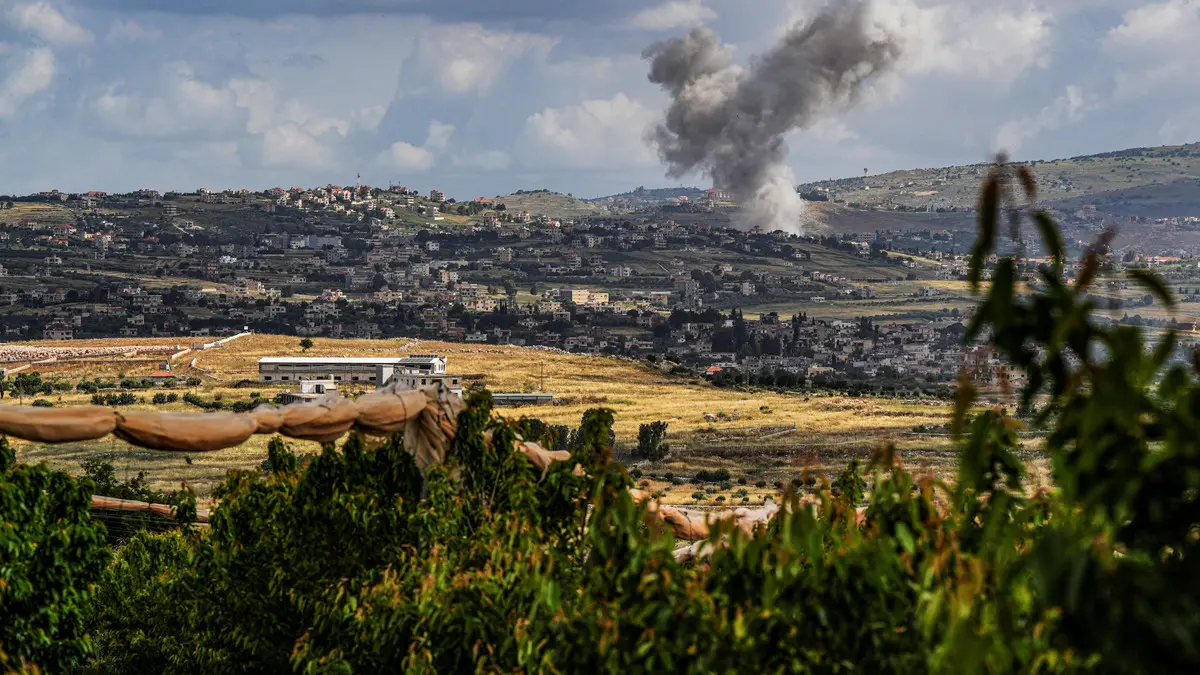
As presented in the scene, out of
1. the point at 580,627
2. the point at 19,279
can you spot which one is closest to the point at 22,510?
the point at 580,627

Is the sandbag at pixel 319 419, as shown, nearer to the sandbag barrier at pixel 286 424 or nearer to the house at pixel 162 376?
the sandbag barrier at pixel 286 424

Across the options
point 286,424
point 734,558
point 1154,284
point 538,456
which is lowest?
point 538,456

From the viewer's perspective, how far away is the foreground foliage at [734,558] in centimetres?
297

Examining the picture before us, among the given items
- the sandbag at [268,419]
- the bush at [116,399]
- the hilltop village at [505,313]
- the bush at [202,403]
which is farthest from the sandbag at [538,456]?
the hilltop village at [505,313]

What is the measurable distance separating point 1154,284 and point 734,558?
207cm

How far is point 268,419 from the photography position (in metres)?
6.69

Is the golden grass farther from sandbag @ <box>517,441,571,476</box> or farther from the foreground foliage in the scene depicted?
sandbag @ <box>517,441,571,476</box>

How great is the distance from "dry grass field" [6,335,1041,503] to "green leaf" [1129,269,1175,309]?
37.1 meters

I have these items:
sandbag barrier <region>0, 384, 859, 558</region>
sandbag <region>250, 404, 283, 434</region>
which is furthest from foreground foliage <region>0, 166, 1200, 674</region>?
sandbag <region>250, 404, 283, 434</region>

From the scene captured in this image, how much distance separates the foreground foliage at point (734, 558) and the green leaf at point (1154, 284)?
0.01 meters

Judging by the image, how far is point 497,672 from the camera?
5.14 m

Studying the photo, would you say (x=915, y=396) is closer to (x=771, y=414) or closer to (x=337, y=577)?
(x=771, y=414)

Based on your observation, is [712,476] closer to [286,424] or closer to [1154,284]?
[286,424]

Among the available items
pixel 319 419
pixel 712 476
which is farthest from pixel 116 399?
pixel 319 419
